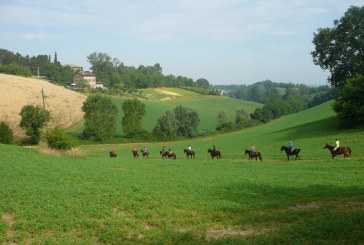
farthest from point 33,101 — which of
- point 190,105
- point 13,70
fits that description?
point 190,105

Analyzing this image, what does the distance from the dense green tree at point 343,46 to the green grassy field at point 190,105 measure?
37273mm

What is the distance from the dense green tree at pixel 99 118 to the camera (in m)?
74.4

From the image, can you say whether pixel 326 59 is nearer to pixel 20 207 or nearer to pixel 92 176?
pixel 92 176

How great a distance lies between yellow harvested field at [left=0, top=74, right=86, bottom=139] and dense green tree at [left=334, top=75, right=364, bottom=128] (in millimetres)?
59456

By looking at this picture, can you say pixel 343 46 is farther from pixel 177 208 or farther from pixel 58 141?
pixel 177 208

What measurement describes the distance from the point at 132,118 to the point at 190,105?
57343mm

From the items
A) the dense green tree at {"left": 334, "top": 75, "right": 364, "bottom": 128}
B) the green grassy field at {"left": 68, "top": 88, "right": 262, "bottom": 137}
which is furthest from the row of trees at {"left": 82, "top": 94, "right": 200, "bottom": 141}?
the dense green tree at {"left": 334, "top": 75, "right": 364, "bottom": 128}

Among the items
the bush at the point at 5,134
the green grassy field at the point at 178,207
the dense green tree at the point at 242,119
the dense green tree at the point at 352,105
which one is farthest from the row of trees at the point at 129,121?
the green grassy field at the point at 178,207

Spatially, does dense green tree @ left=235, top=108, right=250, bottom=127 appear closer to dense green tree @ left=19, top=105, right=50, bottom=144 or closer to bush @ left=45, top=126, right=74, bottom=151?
dense green tree @ left=19, top=105, right=50, bottom=144

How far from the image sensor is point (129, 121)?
79.1m

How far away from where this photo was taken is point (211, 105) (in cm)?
14100

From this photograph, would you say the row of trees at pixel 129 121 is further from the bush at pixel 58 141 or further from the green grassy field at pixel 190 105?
the bush at pixel 58 141

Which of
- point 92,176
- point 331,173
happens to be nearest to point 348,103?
point 331,173

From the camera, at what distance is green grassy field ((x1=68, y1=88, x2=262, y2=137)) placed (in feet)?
327
